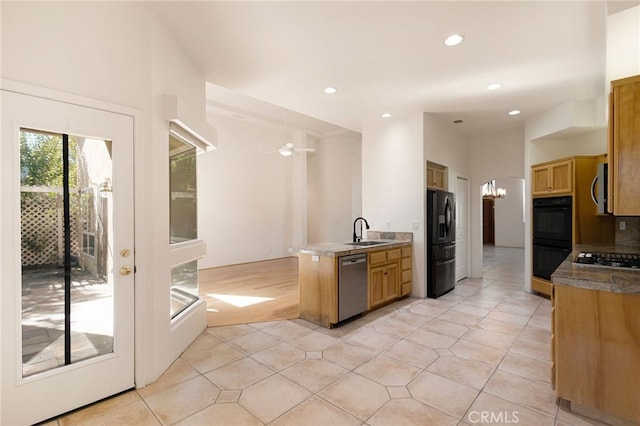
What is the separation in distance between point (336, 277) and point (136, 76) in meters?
2.63

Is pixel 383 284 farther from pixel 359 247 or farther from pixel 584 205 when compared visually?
pixel 584 205

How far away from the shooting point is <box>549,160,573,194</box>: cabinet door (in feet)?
13.6

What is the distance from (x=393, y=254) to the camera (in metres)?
4.23

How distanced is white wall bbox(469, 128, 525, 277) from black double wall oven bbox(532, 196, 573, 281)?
1.19 m

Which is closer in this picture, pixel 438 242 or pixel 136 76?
pixel 136 76

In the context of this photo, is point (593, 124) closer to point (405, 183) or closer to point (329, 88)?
point (405, 183)

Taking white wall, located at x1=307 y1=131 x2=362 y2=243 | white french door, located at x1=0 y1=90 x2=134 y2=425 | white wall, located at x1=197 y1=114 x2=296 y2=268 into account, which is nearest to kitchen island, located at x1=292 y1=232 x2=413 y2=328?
white french door, located at x1=0 y1=90 x2=134 y2=425

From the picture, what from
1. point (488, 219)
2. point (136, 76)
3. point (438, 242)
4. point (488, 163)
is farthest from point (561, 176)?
point (488, 219)

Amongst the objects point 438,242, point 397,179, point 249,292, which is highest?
point 397,179

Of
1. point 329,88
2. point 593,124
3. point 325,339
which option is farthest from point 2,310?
point 593,124

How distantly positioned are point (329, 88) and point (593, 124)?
147 inches

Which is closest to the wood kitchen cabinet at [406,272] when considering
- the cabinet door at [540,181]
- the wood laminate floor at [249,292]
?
the wood laminate floor at [249,292]

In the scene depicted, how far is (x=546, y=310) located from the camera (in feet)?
13.1

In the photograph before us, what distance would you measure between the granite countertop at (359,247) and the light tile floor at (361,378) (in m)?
0.87
